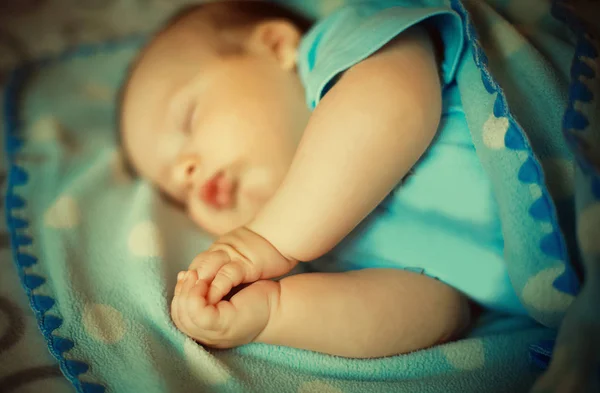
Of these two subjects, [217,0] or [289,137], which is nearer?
[289,137]

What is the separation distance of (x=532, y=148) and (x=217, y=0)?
0.72m

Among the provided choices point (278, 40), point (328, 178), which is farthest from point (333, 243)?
point (278, 40)

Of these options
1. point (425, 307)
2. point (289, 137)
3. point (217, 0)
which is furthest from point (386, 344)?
point (217, 0)

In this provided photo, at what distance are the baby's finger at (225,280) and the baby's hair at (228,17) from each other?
1.36 feet

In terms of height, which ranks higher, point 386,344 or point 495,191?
point 495,191

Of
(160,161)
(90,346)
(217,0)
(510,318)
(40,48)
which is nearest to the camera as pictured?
(90,346)

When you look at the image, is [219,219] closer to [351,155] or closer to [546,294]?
[351,155]

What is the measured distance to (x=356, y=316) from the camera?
636 mm

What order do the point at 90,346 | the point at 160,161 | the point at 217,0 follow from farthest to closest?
the point at 217,0 → the point at 160,161 → the point at 90,346

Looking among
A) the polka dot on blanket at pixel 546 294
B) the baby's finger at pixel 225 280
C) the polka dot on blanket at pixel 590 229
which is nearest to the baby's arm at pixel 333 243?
the baby's finger at pixel 225 280

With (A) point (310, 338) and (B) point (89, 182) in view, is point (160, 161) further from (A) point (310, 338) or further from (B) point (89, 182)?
(A) point (310, 338)

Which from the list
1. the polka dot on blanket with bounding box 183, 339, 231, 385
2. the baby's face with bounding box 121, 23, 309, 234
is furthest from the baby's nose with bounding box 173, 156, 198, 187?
the polka dot on blanket with bounding box 183, 339, 231, 385

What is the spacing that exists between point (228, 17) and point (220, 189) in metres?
0.35

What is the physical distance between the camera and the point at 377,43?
706mm
